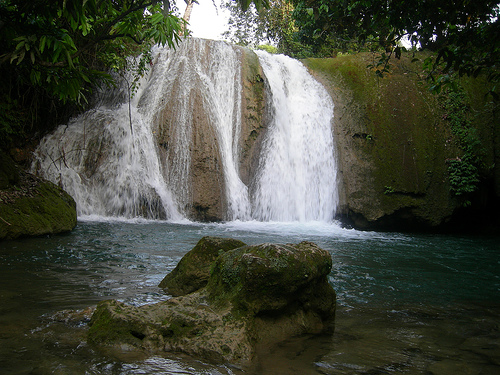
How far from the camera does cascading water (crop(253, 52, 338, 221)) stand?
11.3 m

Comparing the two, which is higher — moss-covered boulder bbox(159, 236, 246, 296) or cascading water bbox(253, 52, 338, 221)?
cascading water bbox(253, 52, 338, 221)

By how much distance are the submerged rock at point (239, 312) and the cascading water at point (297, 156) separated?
7.95 metres

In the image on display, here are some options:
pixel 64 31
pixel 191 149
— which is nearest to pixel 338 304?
pixel 64 31

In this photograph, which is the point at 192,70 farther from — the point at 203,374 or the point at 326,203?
the point at 203,374

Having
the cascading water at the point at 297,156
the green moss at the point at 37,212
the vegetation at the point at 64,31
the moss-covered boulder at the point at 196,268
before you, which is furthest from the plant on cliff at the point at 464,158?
Result: the green moss at the point at 37,212

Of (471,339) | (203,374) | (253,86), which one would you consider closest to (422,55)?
(253,86)

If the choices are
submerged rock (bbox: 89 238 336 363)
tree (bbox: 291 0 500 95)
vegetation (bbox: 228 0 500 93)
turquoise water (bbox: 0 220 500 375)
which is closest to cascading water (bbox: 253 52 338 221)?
turquoise water (bbox: 0 220 500 375)

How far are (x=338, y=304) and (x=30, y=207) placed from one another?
549cm

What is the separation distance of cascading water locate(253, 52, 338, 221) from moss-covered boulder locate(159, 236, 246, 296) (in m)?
7.12

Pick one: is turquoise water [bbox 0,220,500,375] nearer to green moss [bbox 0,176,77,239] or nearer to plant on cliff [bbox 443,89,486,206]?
green moss [bbox 0,176,77,239]

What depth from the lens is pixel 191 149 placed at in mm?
11234

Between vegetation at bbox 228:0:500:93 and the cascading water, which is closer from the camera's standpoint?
vegetation at bbox 228:0:500:93

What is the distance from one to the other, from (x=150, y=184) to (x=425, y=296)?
7676mm

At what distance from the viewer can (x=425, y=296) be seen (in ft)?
14.3
